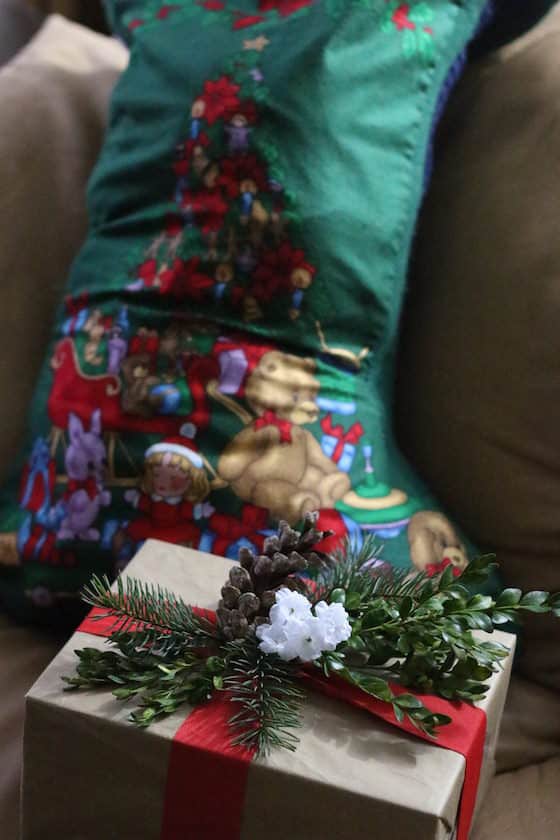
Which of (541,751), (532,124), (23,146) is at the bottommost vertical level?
(541,751)

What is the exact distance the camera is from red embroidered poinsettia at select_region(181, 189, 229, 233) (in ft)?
2.42

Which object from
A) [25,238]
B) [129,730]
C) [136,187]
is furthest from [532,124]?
[129,730]

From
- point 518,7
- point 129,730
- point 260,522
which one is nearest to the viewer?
point 129,730

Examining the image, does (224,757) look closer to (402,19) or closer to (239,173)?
(239,173)

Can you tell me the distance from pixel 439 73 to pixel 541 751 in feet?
1.63

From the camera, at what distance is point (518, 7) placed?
2.66 ft

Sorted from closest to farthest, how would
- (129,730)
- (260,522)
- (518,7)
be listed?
1. (129,730)
2. (260,522)
3. (518,7)

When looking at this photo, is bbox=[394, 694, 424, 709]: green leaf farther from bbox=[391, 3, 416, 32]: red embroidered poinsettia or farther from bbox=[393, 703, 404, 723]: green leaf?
bbox=[391, 3, 416, 32]: red embroidered poinsettia

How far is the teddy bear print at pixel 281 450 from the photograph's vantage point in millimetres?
690

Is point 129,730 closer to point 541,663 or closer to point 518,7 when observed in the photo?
point 541,663

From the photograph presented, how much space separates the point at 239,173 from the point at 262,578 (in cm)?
33

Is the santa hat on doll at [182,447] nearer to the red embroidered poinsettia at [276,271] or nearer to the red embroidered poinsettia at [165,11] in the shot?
the red embroidered poinsettia at [276,271]

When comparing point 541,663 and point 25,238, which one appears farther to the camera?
point 25,238

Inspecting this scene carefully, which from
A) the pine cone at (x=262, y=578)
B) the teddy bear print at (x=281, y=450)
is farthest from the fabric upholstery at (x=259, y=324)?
the pine cone at (x=262, y=578)
